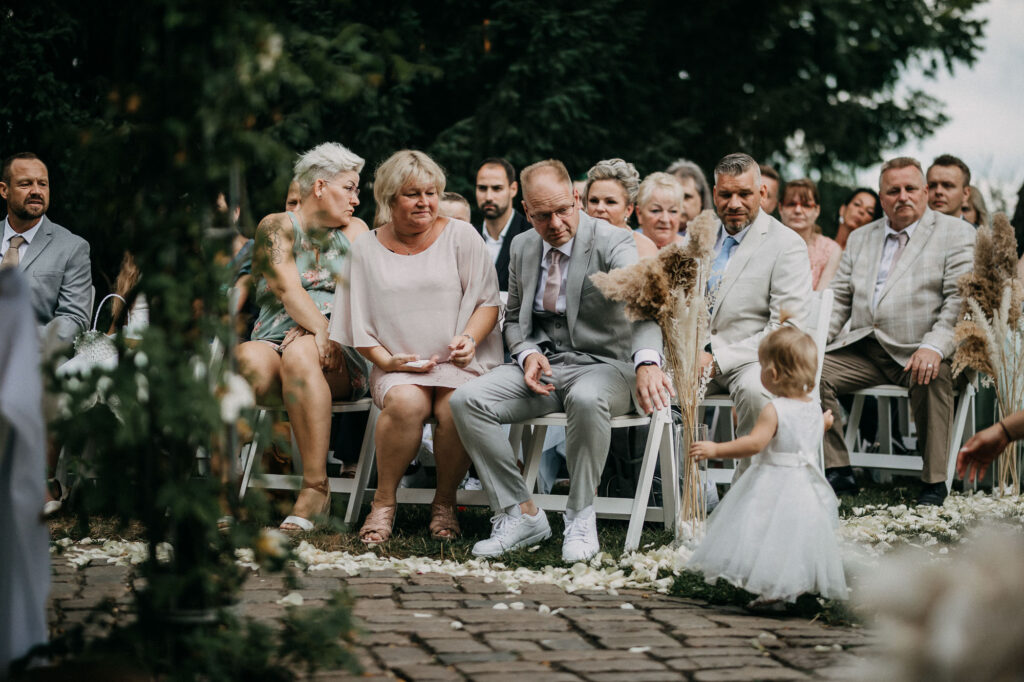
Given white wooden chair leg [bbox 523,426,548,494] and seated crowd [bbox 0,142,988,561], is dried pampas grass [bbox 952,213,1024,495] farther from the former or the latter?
white wooden chair leg [bbox 523,426,548,494]

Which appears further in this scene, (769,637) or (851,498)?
(851,498)

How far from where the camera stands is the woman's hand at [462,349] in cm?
598

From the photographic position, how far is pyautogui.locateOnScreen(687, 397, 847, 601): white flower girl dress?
4320 millimetres

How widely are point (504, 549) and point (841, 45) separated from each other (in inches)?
453

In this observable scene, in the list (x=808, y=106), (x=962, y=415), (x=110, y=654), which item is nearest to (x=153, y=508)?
(x=110, y=654)

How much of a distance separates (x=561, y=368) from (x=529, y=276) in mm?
514

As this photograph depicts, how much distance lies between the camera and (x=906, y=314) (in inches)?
293

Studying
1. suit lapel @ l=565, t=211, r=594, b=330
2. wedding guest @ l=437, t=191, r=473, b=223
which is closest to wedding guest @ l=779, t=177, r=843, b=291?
wedding guest @ l=437, t=191, r=473, b=223

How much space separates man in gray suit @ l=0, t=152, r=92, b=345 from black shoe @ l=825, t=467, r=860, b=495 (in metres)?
4.68

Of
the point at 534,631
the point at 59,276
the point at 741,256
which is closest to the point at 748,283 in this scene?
the point at 741,256

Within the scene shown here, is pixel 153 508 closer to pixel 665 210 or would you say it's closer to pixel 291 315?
pixel 291 315

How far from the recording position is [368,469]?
20.5 feet

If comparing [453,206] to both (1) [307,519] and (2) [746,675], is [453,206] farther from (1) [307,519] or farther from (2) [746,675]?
(2) [746,675]

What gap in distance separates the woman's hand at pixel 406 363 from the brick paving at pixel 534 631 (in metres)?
1.26
